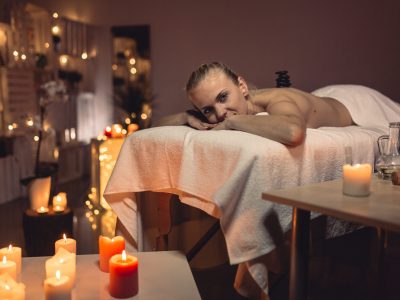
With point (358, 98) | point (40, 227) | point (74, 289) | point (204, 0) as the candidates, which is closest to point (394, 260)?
point (358, 98)

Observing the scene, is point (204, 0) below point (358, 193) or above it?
above

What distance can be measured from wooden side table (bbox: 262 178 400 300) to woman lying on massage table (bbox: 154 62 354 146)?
213 mm

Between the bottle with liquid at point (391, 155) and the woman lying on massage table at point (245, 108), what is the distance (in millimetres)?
259

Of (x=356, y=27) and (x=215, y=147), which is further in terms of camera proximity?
(x=356, y=27)

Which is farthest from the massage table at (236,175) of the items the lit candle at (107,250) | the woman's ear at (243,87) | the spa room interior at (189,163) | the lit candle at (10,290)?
the lit candle at (10,290)

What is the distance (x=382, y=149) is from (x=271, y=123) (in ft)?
1.26

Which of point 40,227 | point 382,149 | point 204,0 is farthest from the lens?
point 204,0

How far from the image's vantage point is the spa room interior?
1.02 meters

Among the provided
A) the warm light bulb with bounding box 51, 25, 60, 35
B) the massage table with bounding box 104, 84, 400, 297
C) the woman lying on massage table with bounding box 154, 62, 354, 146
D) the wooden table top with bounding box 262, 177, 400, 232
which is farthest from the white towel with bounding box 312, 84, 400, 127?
the warm light bulb with bounding box 51, 25, 60, 35

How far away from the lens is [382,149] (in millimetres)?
1273

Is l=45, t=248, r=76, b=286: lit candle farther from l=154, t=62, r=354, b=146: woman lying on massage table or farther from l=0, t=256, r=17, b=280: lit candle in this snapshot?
l=154, t=62, r=354, b=146: woman lying on massage table

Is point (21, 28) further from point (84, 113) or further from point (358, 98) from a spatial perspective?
point (358, 98)

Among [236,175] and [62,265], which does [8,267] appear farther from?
[236,175]

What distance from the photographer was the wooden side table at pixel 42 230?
5.97 ft
